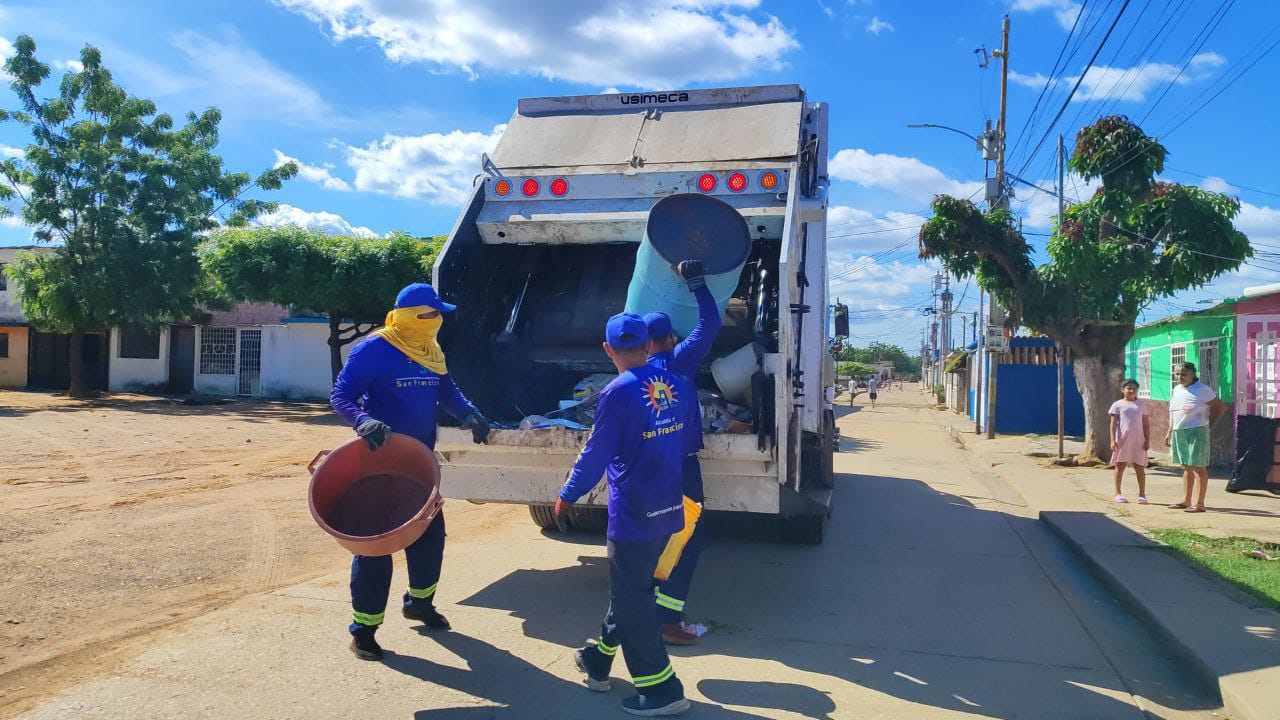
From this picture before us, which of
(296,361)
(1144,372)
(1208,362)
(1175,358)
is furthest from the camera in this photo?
(296,361)

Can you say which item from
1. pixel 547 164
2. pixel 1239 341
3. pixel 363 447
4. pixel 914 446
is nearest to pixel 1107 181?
pixel 1239 341

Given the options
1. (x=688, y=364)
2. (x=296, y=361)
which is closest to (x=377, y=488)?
(x=688, y=364)

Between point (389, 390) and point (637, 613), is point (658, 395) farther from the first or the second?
point (389, 390)


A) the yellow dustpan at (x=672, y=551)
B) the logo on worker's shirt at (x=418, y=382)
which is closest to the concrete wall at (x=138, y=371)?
the logo on worker's shirt at (x=418, y=382)

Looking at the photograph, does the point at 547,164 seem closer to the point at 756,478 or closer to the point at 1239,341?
the point at 756,478

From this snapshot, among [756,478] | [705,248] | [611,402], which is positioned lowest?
[756,478]

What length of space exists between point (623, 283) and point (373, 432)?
2972mm

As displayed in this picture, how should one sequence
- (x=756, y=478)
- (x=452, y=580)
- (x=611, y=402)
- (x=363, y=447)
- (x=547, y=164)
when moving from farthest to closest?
1. (x=547, y=164)
2. (x=452, y=580)
3. (x=756, y=478)
4. (x=363, y=447)
5. (x=611, y=402)

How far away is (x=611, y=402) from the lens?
3.78m

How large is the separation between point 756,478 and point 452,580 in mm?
2196

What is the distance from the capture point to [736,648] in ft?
15.3

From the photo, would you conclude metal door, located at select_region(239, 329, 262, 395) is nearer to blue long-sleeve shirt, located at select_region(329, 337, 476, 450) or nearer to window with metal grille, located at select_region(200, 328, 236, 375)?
window with metal grille, located at select_region(200, 328, 236, 375)

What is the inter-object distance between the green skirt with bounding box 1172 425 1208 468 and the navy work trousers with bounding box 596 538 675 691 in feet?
23.8

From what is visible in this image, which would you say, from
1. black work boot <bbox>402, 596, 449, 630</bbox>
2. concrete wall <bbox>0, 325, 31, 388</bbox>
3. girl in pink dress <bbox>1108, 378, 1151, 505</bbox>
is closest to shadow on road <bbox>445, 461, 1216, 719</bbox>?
black work boot <bbox>402, 596, 449, 630</bbox>
